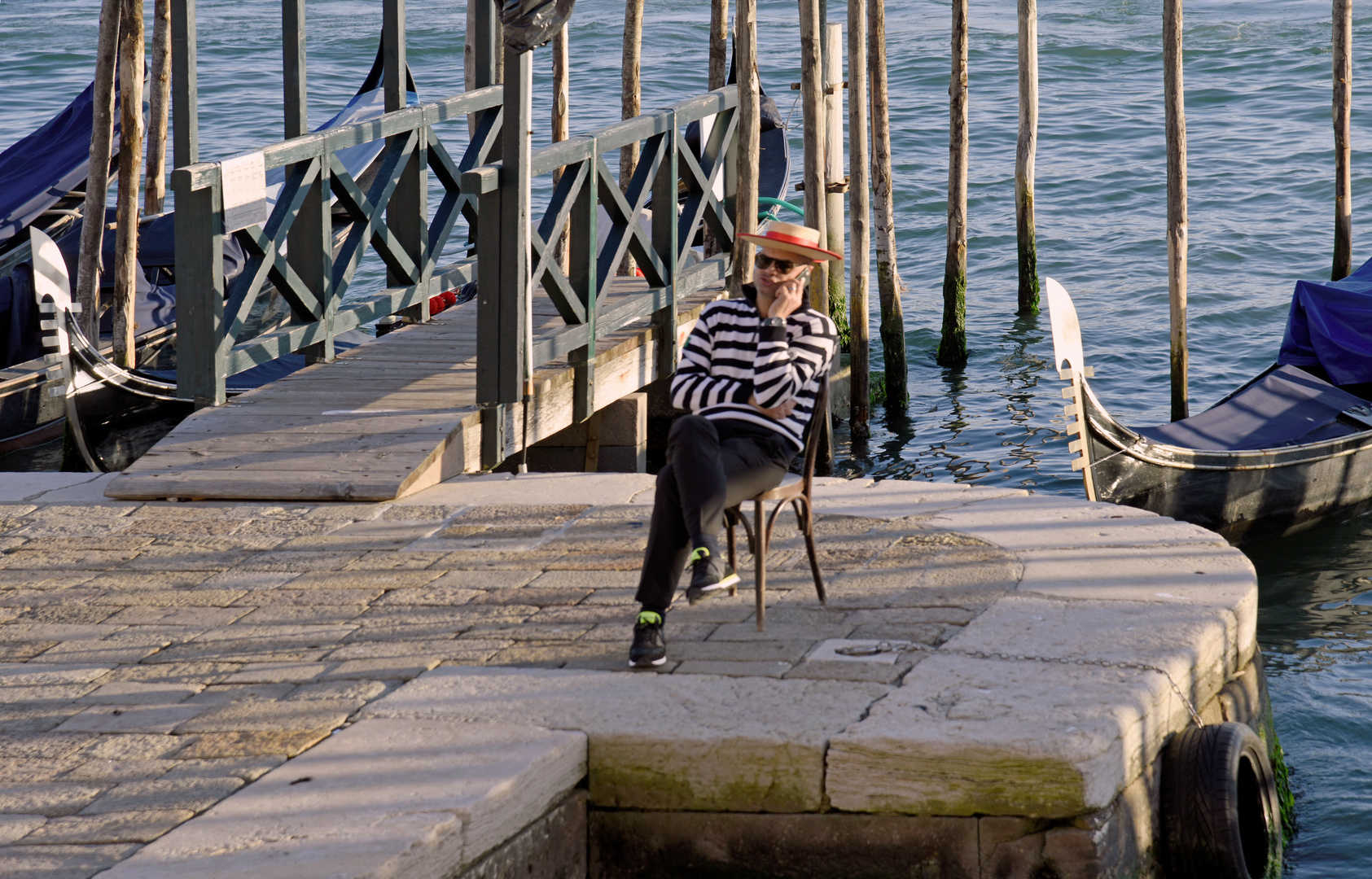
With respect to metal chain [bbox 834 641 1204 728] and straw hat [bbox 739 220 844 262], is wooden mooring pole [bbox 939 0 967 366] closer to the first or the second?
straw hat [bbox 739 220 844 262]

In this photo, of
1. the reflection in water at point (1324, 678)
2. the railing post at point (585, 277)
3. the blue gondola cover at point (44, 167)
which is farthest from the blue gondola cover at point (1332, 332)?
the blue gondola cover at point (44, 167)

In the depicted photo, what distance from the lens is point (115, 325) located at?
863 cm

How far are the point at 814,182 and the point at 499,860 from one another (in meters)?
5.71

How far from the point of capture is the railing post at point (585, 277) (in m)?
6.47

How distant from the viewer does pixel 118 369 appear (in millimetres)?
7805

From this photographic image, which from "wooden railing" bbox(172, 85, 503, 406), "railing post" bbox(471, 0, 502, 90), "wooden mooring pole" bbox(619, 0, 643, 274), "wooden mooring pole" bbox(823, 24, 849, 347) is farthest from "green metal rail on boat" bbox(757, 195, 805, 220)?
"wooden railing" bbox(172, 85, 503, 406)

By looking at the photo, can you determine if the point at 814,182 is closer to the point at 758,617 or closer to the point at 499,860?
the point at 758,617

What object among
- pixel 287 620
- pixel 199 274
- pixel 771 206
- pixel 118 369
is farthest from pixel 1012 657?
pixel 771 206

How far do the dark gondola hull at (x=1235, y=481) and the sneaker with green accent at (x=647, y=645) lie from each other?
3.56 metres

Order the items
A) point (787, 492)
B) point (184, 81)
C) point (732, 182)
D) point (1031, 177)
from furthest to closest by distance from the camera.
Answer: point (1031, 177) < point (732, 182) < point (184, 81) < point (787, 492)

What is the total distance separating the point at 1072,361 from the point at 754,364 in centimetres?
284

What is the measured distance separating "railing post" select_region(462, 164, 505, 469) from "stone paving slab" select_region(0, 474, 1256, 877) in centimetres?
48

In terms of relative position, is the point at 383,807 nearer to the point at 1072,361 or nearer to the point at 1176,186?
the point at 1072,361

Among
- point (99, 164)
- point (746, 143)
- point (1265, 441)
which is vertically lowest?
point (1265, 441)
